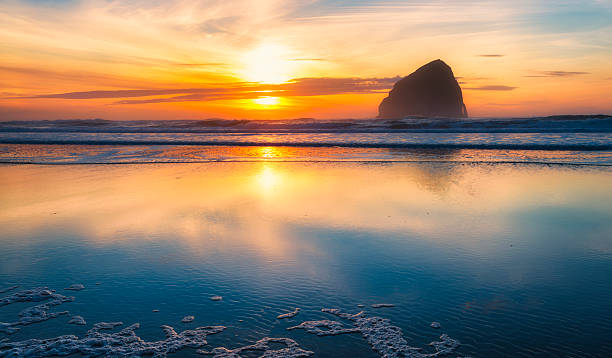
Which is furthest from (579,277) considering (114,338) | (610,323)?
(114,338)

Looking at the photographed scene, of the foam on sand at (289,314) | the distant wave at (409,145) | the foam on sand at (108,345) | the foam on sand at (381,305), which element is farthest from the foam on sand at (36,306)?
the distant wave at (409,145)

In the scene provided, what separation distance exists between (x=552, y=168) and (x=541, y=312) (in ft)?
36.0

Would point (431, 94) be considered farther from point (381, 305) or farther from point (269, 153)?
point (381, 305)

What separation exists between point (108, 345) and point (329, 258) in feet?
8.52

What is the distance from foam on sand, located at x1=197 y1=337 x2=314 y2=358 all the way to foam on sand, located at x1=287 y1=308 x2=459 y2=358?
0.79ft

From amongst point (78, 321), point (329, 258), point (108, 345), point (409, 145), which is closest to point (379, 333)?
point (329, 258)

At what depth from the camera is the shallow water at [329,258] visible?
3318 mm

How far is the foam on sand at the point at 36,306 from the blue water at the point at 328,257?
11 cm

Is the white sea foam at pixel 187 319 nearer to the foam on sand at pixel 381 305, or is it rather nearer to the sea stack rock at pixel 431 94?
the foam on sand at pixel 381 305

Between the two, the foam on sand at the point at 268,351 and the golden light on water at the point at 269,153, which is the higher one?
the golden light on water at the point at 269,153

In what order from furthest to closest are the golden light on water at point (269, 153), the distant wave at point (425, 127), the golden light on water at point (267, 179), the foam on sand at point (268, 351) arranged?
1. the distant wave at point (425, 127)
2. the golden light on water at point (269, 153)
3. the golden light on water at point (267, 179)
4. the foam on sand at point (268, 351)

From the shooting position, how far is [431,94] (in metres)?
157

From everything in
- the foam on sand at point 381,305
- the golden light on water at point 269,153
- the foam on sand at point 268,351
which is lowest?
the foam on sand at point 268,351

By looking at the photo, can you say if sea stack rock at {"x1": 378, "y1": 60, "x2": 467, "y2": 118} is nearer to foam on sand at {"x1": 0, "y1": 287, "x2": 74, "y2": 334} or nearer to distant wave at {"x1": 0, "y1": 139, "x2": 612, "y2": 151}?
distant wave at {"x1": 0, "y1": 139, "x2": 612, "y2": 151}
